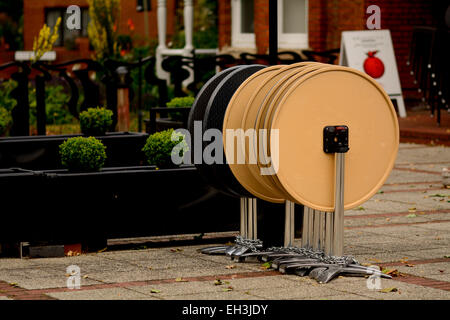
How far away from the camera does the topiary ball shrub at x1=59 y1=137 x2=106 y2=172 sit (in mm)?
8250

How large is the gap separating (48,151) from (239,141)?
9.10 ft

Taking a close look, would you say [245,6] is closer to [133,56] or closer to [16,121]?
[133,56]

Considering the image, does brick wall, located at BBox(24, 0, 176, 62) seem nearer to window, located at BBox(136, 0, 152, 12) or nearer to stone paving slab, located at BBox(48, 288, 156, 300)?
window, located at BBox(136, 0, 152, 12)

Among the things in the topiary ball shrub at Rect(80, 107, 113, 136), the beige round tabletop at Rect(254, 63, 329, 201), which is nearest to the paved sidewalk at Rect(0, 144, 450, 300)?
the beige round tabletop at Rect(254, 63, 329, 201)

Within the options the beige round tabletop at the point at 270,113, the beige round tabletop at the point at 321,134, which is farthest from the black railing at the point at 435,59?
the beige round tabletop at the point at 270,113

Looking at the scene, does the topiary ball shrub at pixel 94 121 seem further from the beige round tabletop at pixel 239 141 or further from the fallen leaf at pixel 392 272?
the fallen leaf at pixel 392 272

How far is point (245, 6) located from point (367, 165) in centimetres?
1695

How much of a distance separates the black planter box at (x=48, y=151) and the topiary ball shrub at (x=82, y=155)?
120 centimetres

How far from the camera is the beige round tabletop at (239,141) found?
Result: 748 cm

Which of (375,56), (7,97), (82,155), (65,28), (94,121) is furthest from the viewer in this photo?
(65,28)

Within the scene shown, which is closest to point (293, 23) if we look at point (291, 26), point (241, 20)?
point (291, 26)

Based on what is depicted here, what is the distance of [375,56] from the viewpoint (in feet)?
61.4

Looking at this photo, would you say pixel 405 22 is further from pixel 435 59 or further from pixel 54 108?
pixel 54 108

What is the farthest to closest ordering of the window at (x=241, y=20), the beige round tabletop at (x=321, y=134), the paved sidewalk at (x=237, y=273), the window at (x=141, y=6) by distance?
the window at (x=141, y=6) < the window at (x=241, y=20) < the beige round tabletop at (x=321, y=134) < the paved sidewalk at (x=237, y=273)
